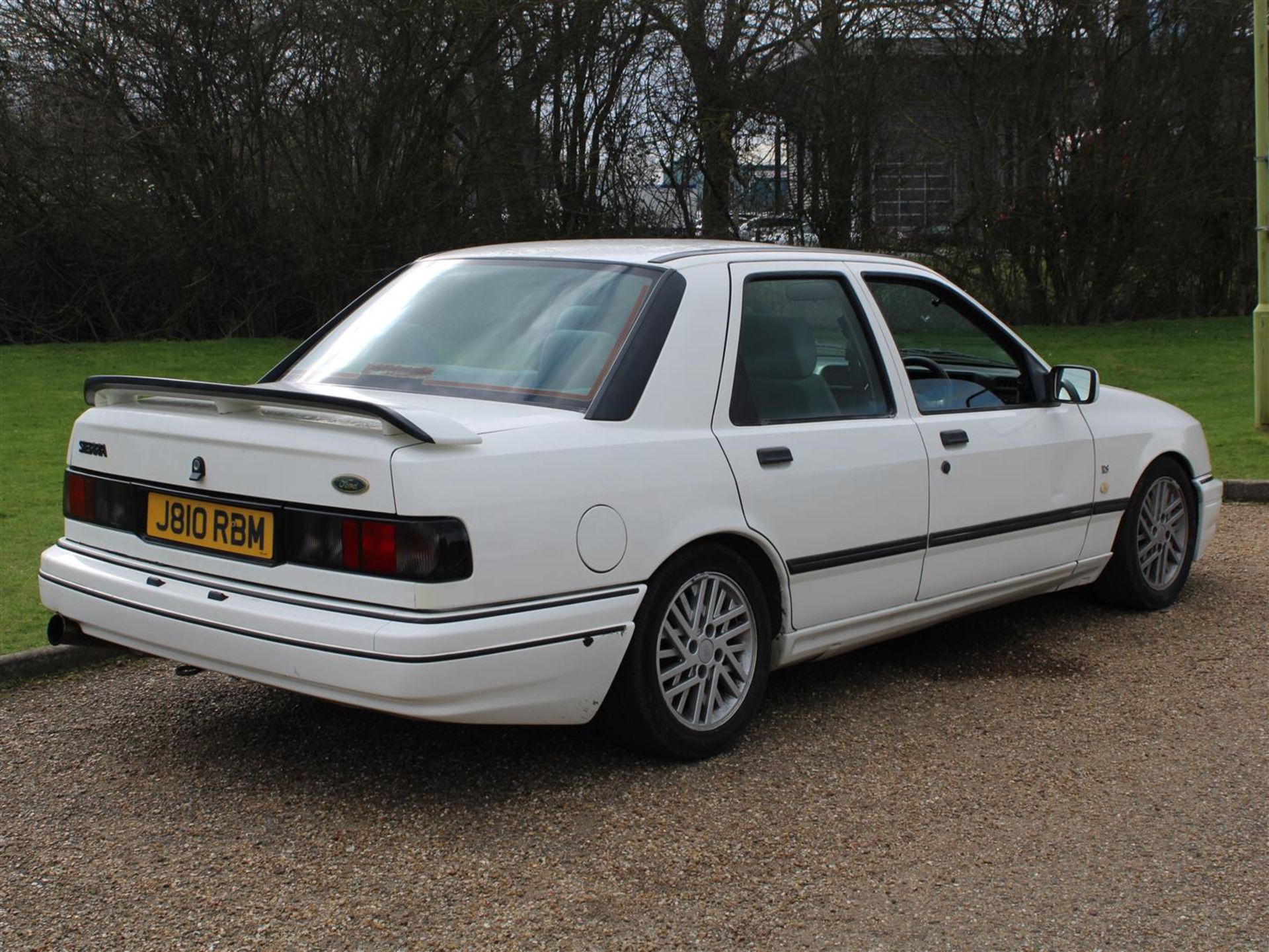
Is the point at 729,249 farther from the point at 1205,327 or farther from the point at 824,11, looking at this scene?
the point at 1205,327

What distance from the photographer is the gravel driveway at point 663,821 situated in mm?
3521

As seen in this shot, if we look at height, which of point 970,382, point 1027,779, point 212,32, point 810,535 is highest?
point 212,32

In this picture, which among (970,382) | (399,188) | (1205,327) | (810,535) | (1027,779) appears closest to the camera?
(1027,779)

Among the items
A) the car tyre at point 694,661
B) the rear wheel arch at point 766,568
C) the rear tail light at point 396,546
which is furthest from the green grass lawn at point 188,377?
the rear wheel arch at point 766,568

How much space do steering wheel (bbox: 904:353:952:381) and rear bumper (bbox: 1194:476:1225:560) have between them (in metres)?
1.58

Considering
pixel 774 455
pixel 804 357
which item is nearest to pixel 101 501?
pixel 774 455

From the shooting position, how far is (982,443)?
557 centimetres

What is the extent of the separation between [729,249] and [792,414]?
2.13ft

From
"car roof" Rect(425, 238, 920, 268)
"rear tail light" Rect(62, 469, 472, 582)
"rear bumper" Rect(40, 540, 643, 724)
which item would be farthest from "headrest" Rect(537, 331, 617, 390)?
"rear tail light" Rect(62, 469, 472, 582)

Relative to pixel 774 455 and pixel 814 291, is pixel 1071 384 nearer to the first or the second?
pixel 814 291

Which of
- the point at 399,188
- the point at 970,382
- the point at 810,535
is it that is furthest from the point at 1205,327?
the point at 810,535

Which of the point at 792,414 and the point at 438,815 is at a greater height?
the point at 792,414

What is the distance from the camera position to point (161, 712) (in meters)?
5.12

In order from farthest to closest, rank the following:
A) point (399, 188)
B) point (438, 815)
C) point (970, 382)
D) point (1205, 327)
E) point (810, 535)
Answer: point (1205, 327) → point (399, 188) → point (970, 382) → point (810, 535) → point (438, 815)
